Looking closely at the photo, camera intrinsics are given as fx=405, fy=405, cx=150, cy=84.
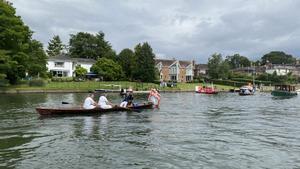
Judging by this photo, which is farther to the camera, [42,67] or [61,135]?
[42,67]

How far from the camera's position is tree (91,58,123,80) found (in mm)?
103500

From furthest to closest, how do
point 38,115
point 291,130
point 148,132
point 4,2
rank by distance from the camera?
point 4,2 → point 38,115 → point 291,130 → point 148,132

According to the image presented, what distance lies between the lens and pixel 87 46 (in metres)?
149

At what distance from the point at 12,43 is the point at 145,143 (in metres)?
56.0

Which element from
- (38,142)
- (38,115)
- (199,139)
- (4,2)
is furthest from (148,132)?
(4,2)

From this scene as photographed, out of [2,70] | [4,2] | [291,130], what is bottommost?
[291,130]

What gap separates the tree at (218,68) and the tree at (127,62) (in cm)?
3440

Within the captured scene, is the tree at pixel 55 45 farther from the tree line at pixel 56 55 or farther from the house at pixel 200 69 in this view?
the house at pixel 200 69

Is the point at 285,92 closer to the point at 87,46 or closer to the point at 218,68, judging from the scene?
the point at 218,68

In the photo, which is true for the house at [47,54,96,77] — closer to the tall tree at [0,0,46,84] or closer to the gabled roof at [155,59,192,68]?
the gabled roof at [155,59,192,68]

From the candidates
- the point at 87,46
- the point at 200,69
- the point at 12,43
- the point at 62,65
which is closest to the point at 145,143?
the point at 12,43

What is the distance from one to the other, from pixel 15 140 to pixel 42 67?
195 feet

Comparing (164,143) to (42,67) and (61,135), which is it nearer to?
(61,135)

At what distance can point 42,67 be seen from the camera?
77750 mm
